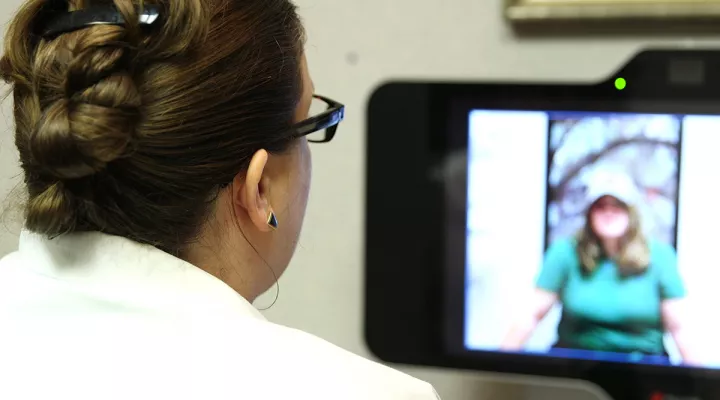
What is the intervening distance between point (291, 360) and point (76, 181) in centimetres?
18

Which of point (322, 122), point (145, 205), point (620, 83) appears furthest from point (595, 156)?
point (145, 205)

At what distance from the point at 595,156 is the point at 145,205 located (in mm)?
411

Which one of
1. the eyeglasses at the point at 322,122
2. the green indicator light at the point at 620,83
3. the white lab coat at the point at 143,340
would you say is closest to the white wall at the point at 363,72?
the green indicator light at the point at 620,83

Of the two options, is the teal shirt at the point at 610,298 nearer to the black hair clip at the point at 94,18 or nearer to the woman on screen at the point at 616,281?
the woman on screen at the point at 616,281

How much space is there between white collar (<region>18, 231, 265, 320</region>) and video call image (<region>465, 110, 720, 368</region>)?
0.32m

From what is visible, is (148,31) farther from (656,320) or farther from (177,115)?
(656,320)

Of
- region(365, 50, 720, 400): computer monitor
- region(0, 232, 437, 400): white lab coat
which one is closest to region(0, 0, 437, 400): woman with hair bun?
region(0, 232, 437, 400): white lab coat

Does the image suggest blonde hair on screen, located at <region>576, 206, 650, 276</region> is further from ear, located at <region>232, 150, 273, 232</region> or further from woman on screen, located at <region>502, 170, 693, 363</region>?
ear, located at <region>232, 150, 273, 232</region>

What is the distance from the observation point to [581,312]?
29.0 inches

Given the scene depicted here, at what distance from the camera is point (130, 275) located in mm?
505

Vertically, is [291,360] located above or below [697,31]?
below

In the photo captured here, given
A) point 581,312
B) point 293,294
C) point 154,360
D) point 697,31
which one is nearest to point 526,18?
point 697,31

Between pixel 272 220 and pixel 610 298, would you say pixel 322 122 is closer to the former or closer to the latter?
pixel 272 220

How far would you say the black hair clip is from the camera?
0.50m
